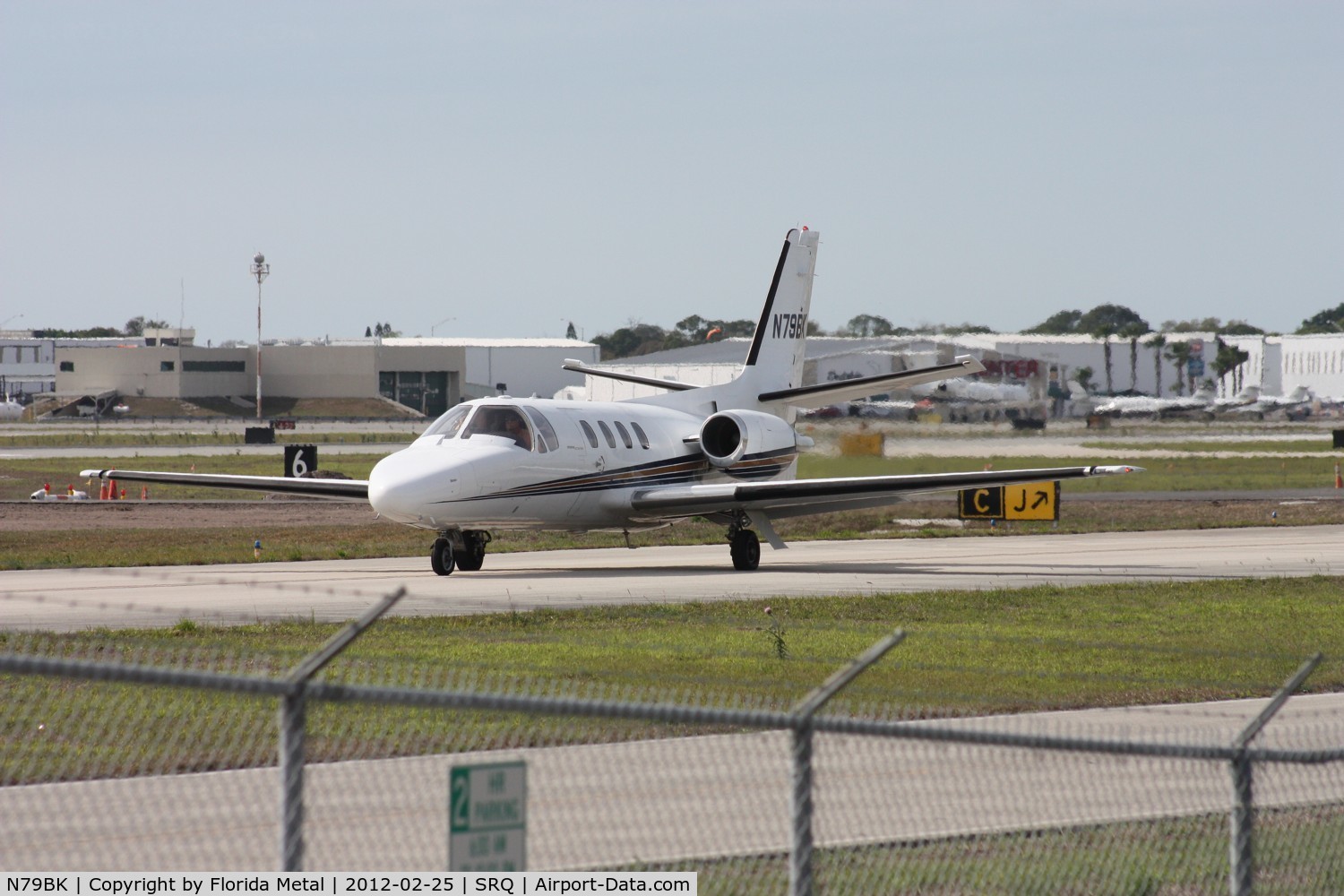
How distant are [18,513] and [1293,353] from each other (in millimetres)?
126070

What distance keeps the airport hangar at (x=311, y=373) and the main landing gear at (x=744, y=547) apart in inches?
3914

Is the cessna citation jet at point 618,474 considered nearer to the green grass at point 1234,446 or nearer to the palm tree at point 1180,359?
the green grass at point 1234,446

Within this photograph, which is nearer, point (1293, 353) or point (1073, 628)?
point (1073, 628)

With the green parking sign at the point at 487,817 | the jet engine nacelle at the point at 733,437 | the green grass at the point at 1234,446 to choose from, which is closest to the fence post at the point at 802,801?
the green parking sign at the point at 487,817

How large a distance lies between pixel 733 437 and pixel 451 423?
5667mm

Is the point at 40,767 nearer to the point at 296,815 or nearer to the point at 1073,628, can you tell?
the point at 296,815

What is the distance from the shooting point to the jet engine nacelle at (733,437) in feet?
87.4

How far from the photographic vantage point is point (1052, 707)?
1237cm

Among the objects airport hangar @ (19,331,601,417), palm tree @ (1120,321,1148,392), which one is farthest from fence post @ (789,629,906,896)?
palm tree @ (1120,321,1148,392)

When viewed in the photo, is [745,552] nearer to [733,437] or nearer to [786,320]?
[733,437]

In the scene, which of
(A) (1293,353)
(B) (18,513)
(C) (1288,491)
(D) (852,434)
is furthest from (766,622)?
(A) (1293,353)

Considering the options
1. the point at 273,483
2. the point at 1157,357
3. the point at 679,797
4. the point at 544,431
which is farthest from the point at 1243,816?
the point at 1157,357

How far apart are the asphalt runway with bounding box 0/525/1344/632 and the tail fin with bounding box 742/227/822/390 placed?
3276 millimetres

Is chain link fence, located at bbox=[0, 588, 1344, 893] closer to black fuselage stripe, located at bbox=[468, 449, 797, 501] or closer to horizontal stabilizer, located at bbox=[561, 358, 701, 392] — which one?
black fuselage stripe, located at bbox=[468, 449, 797, 501]
